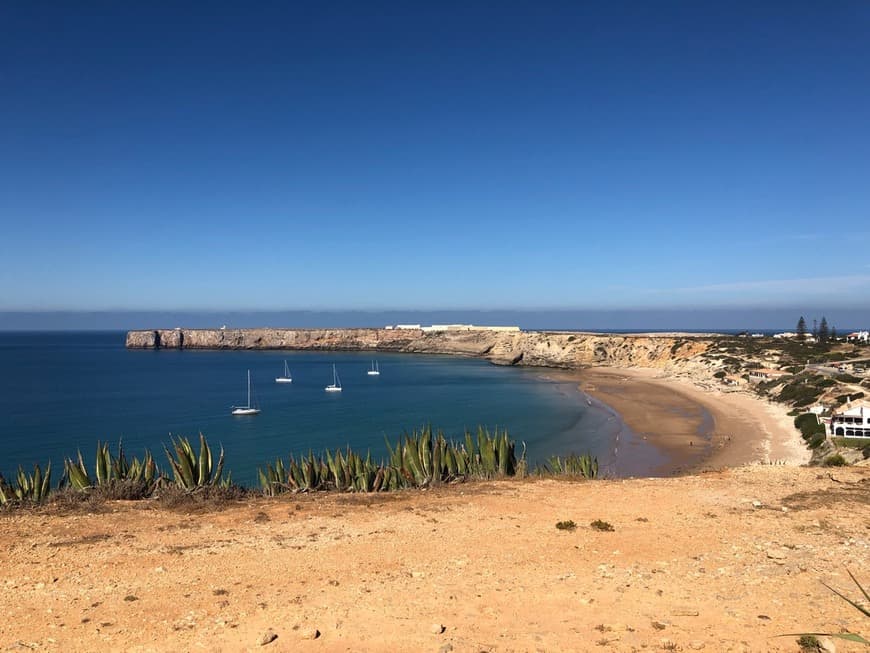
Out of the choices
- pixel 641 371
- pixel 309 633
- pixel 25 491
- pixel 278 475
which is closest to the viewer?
pixel 309 633

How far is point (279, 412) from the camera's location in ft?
152

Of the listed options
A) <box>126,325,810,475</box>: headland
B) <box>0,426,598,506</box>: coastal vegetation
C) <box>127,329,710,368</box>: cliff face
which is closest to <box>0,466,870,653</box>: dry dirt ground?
<box>0,426,598,506</box>: coastal vegetation

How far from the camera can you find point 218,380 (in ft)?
229

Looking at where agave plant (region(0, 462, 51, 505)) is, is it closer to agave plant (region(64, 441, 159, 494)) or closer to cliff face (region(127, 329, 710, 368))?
agave plant (region(64, 441, 159, 494))

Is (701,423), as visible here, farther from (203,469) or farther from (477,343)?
(477,343)

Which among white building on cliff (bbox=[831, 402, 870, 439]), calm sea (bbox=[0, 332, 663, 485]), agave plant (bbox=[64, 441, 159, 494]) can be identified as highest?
agave plant (bbox=[64, 441, 159, 494])

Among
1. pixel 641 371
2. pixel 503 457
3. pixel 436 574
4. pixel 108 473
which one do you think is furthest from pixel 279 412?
pixel 641 371

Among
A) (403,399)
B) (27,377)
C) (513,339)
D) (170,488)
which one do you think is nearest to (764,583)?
(170,488)

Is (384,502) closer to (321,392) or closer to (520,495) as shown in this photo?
(520,495)

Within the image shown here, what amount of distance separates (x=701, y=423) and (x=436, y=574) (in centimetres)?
3531

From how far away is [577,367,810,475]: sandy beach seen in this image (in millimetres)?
26844

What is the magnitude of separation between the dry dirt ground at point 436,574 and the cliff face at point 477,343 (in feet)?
223

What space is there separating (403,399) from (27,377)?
52.4 metres

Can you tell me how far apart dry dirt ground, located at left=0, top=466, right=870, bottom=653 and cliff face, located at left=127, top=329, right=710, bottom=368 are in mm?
67831
